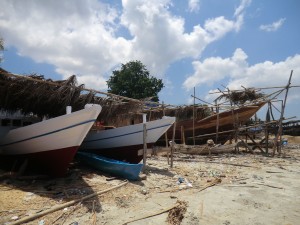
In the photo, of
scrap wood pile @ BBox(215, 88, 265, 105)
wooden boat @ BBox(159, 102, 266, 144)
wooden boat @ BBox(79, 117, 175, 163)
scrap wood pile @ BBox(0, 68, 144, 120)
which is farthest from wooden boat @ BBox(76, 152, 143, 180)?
scrap wood pile @ BBox(215, 88, 265, 105)

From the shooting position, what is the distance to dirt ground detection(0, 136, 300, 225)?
15.8 ft

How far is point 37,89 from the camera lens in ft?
27.3

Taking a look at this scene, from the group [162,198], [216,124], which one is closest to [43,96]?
[162,198]

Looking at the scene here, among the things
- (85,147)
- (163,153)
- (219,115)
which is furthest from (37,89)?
(219,115)

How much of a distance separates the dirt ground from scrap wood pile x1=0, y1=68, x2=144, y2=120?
2534mm

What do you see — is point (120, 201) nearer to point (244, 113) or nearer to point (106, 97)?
point (106, 97)

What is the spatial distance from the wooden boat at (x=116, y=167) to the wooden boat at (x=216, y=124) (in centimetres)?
827

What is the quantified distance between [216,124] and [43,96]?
35.2ft

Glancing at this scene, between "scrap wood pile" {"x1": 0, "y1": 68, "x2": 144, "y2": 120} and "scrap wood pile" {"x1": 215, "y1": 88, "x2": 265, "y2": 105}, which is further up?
"scrap wood pile" {"x1": 215, "y1": 88, "x2": 265, "y2": 105}

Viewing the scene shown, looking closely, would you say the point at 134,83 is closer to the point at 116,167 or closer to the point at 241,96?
the point at 241,96

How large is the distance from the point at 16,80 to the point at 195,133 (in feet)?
38.6

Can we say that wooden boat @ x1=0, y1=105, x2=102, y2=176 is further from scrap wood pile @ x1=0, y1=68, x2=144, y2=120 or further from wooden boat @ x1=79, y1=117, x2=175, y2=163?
wooden boat @ x1=79, y1=117, x2=175, y2=163

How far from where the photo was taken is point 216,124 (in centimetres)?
1606

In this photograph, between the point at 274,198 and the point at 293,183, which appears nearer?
the point at 274,198
